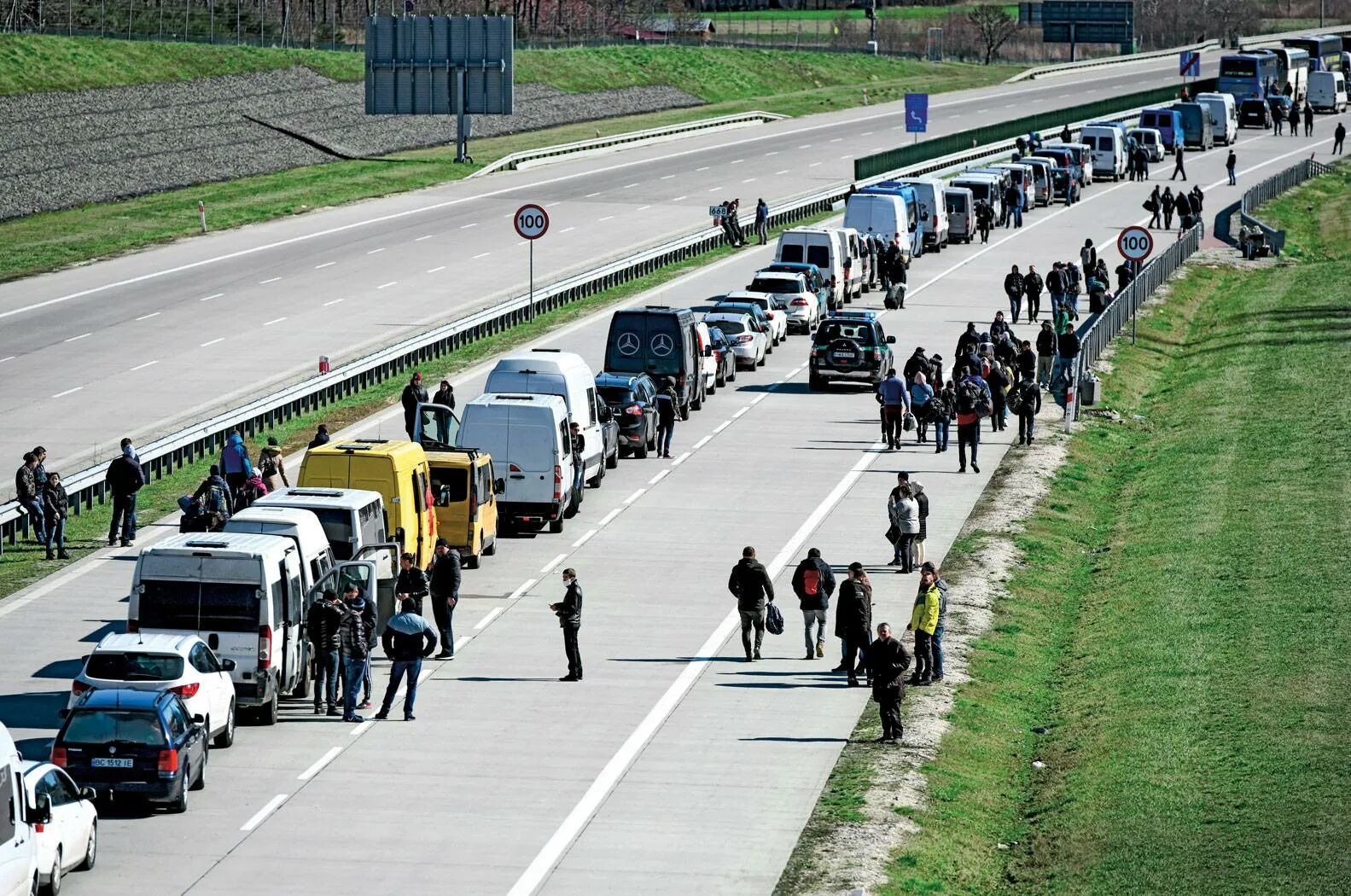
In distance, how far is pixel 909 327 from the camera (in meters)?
55.1

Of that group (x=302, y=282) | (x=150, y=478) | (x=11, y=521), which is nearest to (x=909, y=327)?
(x=302, y=282)

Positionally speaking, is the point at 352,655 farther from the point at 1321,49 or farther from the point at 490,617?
the point at 1321,49

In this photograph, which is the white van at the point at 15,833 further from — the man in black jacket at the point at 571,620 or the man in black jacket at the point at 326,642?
the man in black jacket at the point at 571,620

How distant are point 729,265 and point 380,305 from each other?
1348 cm

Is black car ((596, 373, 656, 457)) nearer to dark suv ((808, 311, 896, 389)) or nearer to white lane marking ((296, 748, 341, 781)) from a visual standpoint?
dark suv ((808, 311, 896, 389))

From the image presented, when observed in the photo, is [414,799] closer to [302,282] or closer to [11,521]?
[11,521]

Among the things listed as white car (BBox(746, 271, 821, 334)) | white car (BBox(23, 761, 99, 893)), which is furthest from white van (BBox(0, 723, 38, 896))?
white car (BBox(746, 271, 821, 334))

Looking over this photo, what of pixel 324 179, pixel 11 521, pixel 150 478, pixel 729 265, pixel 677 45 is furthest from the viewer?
pixel 677 45

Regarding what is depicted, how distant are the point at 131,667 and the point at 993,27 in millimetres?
173270

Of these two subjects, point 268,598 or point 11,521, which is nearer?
point 268,598

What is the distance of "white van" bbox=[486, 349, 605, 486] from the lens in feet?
116

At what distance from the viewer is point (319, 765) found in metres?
22.1

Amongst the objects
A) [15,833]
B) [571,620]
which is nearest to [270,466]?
[571,620]

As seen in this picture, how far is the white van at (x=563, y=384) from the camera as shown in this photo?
35.5m
